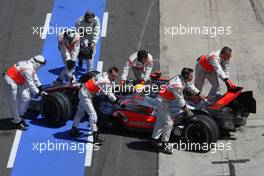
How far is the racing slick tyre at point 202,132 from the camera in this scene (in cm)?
1688

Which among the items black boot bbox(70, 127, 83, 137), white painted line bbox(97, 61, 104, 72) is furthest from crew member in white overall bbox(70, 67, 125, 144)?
white painted line bbox(97, 61, 104, 72)

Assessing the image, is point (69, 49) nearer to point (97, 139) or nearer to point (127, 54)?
point (127, 54)

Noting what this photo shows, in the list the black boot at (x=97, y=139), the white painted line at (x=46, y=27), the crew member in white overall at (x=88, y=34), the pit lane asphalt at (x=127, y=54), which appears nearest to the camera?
the pit lane asphalt at (x=127, y=54)

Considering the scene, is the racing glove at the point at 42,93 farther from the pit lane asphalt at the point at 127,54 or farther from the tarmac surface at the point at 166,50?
the pit lane asphalt at the point at 127,54

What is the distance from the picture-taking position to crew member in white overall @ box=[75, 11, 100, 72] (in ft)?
66.2

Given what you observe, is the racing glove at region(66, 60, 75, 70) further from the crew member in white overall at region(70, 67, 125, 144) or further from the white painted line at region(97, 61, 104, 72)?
the crew member in white overall at region(70, 67, 125, 144)

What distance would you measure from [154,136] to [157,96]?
3.15ft

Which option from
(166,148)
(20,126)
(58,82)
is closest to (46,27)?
(58,82)

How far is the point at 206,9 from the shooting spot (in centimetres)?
2317

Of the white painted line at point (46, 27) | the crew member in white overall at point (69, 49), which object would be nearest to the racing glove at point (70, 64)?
the crew member in white overall at point (69, 49)

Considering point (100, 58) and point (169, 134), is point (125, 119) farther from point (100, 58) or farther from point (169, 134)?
point (100, 58)

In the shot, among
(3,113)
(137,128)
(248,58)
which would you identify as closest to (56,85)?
(3,113)

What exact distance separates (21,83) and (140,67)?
3.09 m

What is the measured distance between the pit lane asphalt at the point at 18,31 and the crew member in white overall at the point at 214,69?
16.7 ft
